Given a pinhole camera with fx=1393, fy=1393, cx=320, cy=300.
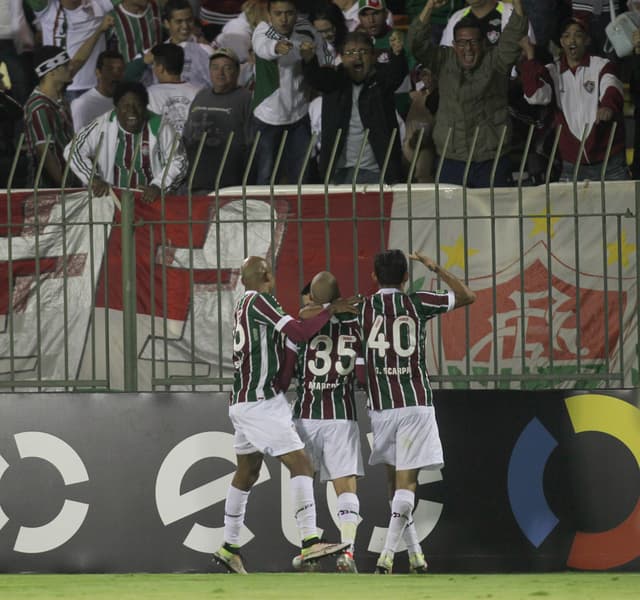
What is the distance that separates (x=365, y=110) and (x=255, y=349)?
3782 millimetres

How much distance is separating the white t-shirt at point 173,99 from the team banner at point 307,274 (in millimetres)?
2278

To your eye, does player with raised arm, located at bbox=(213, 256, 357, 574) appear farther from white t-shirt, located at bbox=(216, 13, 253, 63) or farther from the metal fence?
white t-shirt, located at bbox=(216, 13, 253, 63)

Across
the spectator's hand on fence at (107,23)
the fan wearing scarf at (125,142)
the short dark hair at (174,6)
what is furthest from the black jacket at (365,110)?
the spectator's hand on fence at (107,23)

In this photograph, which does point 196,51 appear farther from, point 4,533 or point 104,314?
point 4,533

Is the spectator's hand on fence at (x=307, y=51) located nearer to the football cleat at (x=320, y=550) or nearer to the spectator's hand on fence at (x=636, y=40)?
the spectator's hand on fence at (x=636, y=40)

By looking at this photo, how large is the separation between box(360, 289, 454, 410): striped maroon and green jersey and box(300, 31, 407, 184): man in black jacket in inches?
126

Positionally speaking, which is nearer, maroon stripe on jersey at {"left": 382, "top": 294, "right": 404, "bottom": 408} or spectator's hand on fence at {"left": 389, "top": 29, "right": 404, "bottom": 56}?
maroon stripe on jersey at {"left": 382, "top": 294, "right": 404, "bottom": 408}

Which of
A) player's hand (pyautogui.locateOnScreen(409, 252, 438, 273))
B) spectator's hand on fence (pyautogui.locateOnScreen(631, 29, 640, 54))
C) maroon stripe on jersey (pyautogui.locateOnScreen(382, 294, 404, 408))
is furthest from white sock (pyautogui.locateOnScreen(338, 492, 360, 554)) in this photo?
spectator's hand on fence (pyautogui.locateOnScreen(631, 29, 640, 54))

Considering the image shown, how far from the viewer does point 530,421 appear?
895cm

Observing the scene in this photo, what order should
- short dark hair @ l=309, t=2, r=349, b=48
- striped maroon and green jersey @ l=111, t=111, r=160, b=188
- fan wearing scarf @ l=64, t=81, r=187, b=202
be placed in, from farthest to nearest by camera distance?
short dark hair @ l=309, t=2, r=349, b=48 < striped maroon and green jersey @ l=111, t=111, r=160, b=188 < fan wearing scarf @ l=64, t=81, r=187, b=202

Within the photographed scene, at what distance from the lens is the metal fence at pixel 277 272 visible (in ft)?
30.7

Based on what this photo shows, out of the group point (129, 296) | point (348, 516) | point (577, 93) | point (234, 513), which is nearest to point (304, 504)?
point (348, 516)

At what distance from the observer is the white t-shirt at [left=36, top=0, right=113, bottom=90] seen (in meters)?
13.3

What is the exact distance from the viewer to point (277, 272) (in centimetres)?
996
